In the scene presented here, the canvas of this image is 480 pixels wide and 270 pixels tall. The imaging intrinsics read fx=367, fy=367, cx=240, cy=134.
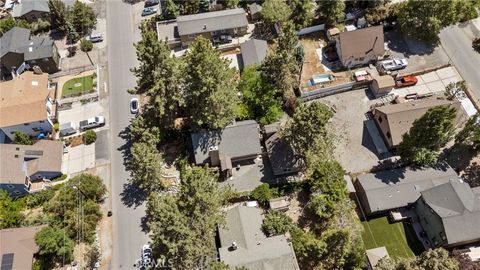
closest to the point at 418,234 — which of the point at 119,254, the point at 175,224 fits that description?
the point at 175,224

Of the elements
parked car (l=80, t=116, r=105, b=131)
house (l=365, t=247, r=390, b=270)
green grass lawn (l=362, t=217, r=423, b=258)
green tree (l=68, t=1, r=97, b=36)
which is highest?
green tree (l=68, t=1, r=97, b=36)

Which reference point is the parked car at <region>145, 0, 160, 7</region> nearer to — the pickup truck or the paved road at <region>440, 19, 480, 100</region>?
the pickup truck

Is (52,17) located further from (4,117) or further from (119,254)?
(119,254)

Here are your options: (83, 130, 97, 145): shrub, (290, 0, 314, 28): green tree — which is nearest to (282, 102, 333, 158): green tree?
(290, 0, 314, 28): green tree

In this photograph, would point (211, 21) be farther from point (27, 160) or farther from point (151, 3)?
point (27, 160)

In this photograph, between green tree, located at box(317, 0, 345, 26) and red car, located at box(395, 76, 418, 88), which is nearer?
red car, located at box(395, 76, 418, 88)

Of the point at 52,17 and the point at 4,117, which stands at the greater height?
the point at 52,17
